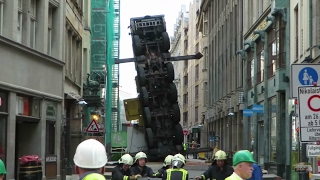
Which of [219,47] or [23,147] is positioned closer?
[23,147]

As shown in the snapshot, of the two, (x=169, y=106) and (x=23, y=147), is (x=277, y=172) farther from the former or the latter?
(x=23, y=147)

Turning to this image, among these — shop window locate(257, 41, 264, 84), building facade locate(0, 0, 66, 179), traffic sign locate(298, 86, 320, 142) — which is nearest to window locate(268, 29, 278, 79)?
shop window locate(257, 41, 264, 84)

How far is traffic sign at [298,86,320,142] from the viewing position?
36.3 ft

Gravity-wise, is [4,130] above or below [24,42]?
below

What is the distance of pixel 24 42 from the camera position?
24.5 meters

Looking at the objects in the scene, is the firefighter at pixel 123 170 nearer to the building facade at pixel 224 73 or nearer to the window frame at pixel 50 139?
the window frame at pixel 50 139

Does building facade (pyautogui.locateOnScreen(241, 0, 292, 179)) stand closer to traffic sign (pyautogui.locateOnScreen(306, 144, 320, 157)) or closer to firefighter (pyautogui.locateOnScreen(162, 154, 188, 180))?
traffic sign (pyautogui.locateOnScreen(306, 144, 320, 157))

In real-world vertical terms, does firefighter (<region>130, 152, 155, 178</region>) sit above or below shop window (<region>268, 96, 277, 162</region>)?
below

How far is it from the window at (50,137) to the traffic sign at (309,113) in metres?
17.5

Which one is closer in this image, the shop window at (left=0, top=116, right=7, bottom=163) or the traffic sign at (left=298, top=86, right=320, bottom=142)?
the traffic sign at (left=298, top=86, right=320, bottom=142)

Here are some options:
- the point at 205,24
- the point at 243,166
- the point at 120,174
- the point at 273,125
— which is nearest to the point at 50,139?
the point at 273,125

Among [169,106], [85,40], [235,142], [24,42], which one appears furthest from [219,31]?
[24,42]

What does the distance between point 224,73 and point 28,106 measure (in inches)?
1359

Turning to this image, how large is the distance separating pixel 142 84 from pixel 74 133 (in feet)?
34.0
